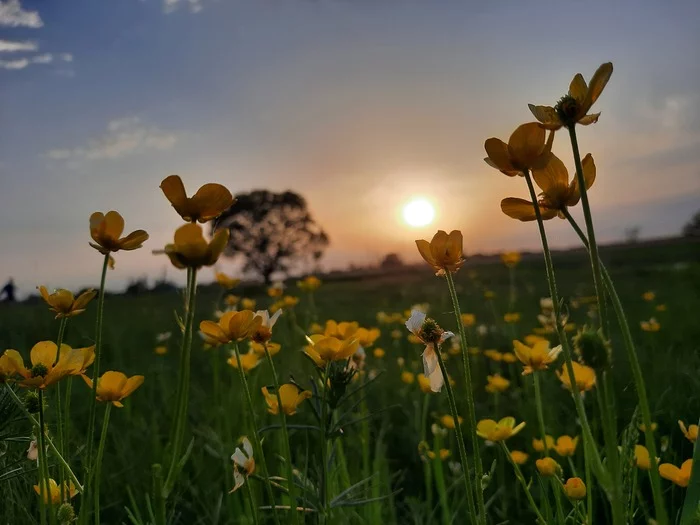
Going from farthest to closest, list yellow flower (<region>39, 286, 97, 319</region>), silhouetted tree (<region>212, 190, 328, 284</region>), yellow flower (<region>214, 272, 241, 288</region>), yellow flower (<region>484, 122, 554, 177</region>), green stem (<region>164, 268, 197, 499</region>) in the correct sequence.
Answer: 1. silhouetted tree (<region>212, 190, 328, 284</region>)
2. yellow flower (<region>214, 272, 241, 288</region>)
3. yellow flower (<region>39, 286, 97, 319</region>)
4. yellow flower (<region>484, 122, 554, 177</region>)
5. green stem (<region>164, 268, 197, 499</region>)

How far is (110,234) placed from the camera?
761 millimetres

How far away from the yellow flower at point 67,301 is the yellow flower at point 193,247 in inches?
15.8

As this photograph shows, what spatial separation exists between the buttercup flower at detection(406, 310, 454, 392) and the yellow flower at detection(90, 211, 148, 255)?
0.41 m

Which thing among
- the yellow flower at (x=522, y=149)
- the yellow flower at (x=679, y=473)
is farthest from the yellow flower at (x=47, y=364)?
the yellow flower at (x=679, y=473)

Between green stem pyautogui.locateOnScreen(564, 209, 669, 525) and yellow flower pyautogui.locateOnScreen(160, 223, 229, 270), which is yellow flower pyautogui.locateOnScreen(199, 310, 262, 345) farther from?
green stem pyautogui.locateOnScreen(564, 209, 669, 525)

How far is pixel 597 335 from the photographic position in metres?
0.50

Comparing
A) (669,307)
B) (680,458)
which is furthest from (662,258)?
(680,458)

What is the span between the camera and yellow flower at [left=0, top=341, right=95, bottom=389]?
767 millimetres

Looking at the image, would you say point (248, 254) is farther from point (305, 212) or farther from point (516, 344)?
point (516, 344)

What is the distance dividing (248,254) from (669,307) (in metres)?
19.5

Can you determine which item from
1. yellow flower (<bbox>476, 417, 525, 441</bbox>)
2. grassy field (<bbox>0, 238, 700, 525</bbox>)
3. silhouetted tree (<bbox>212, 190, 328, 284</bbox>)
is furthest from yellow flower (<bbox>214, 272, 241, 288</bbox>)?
silhouetted tree (<bbox>212, 190, 328, 284</bbox>)

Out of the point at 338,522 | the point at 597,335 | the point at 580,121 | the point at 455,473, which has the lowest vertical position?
the point at 455,473

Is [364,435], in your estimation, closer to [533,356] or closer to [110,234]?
[533,356]

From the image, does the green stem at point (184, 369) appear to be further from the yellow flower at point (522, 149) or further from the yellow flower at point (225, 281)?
the yellow flower at point (225, 281)
